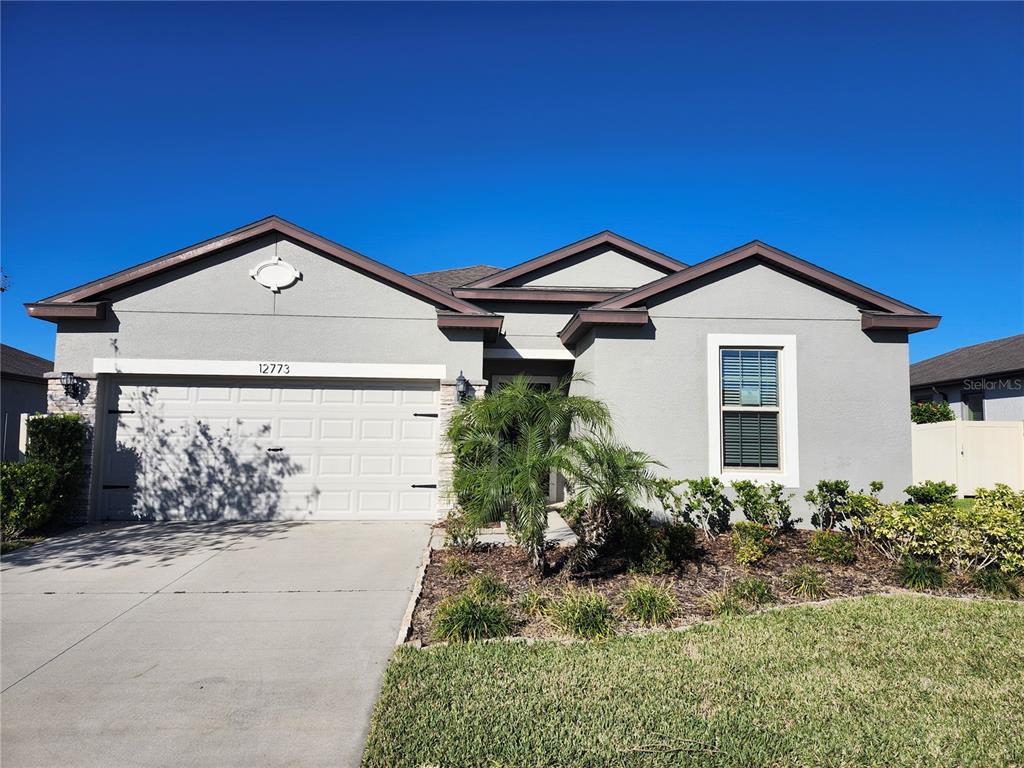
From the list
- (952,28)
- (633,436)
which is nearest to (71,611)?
(633,436)

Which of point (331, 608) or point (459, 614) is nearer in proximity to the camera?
point (459, 614)

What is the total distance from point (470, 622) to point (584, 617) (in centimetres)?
99

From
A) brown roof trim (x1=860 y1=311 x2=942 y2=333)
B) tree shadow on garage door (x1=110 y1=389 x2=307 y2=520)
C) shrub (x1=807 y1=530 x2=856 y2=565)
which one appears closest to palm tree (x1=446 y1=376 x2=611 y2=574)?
shrub (x1=807 y1=530 x2=856 y2=565)

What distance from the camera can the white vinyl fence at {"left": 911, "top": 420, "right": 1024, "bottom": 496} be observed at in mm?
14047

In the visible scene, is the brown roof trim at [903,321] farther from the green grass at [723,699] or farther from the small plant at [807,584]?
the green grass at [723,699]

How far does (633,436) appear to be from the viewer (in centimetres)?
897

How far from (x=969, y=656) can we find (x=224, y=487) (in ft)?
33.2

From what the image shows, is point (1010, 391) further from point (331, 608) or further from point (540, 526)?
point (331, 608)

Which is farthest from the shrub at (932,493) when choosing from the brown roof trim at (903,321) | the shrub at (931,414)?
the shrub at (931,414)

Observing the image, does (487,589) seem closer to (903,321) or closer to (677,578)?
(677,578)

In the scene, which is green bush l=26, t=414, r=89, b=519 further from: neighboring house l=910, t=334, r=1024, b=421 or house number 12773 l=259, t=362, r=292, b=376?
neighboring house l=910, t=334, r=1024, b=421

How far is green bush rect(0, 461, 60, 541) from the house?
3.70 feet

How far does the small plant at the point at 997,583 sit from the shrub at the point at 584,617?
4340 mm

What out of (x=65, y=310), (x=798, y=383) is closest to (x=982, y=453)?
(x=798, y=383)
